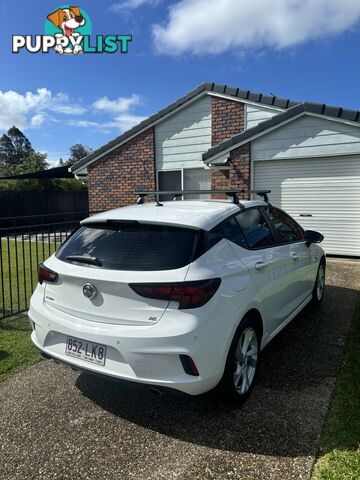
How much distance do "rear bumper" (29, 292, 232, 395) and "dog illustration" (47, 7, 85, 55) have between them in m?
10.2

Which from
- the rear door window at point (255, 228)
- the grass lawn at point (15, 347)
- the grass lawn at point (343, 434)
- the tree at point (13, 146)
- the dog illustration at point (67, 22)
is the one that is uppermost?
the tree at point (13, 146)

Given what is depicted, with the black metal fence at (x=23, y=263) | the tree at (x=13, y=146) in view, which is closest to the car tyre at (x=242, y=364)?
the black metal fence at (x=23, y=263)

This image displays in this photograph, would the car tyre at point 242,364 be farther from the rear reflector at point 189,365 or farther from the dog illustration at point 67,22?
the dog illustration at point 67,22

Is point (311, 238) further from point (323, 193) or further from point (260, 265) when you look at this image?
point (323, 193)

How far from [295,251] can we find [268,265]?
0.94 m

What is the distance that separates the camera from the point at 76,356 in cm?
264

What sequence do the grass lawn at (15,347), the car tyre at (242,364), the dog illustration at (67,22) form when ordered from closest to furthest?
the car tyre at (242,364)
the grass lawn at (15,347)
the dog illustration at (67,22)

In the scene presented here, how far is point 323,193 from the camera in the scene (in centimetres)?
864

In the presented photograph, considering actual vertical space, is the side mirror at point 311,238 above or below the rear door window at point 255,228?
below

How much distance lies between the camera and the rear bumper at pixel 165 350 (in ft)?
7.58

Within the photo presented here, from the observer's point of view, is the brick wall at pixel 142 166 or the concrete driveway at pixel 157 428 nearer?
the concrete driveway at pixel 157 428

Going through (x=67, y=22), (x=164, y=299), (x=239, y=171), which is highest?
(x=67, y=22)

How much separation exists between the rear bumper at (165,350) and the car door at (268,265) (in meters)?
0.77

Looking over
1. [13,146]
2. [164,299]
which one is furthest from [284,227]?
[13,146]
